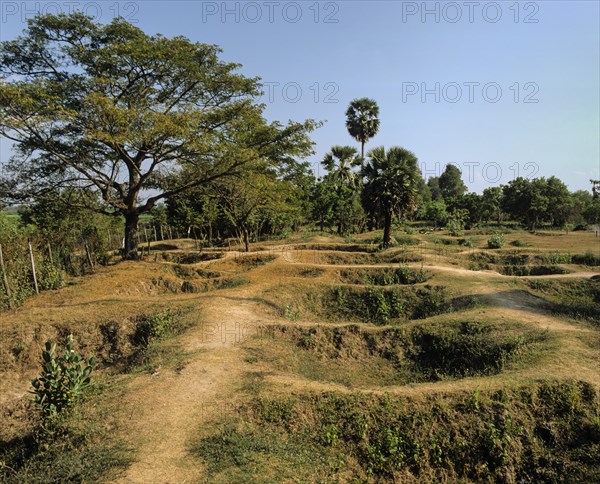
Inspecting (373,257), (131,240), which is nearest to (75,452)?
(131,240)

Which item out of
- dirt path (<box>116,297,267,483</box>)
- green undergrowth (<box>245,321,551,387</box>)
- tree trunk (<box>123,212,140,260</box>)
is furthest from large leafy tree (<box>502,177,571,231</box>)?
dirt path (<box>116,297,267,483</box>)

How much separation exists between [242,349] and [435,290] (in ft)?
26.4

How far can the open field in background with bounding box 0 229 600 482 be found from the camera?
5.92 m

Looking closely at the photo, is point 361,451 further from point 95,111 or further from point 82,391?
point 95,111

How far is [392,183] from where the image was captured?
2297 centimetres

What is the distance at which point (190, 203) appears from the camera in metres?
34.9

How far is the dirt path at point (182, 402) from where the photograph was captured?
5.36 metres

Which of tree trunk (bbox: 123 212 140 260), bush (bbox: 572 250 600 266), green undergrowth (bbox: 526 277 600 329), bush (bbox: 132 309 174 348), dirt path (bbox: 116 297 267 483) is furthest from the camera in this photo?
tree trunk (bbox: 123 212 140 260)

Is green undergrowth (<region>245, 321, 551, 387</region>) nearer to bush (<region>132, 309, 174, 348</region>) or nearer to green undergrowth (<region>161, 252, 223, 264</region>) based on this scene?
bush (<region>132, 309, 174, 348</region>)

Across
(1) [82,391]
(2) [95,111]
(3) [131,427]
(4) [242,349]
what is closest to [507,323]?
(4) [242,349]

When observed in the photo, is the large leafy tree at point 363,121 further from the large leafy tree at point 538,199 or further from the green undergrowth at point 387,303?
the green undergrowth at point 387,303

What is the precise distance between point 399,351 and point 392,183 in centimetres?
1462

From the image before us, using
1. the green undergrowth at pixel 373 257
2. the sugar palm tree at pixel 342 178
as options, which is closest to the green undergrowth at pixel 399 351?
the green undergrowth at pixel 373 257

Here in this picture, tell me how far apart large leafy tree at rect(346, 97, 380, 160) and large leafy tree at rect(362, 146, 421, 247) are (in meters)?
26.5
